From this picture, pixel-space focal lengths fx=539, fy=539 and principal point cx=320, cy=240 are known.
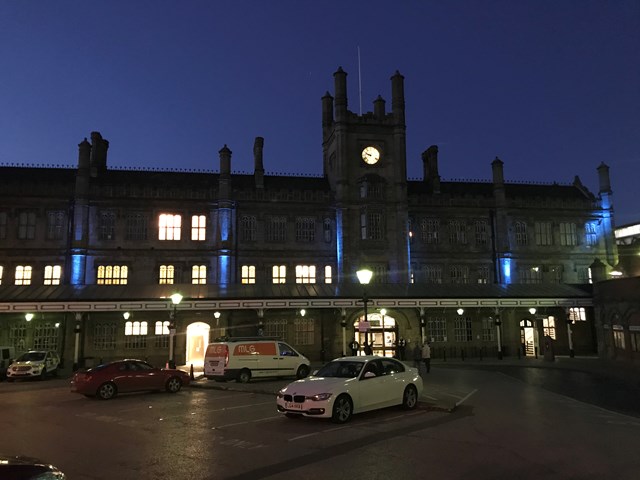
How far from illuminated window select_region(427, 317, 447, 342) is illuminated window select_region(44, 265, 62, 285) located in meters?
27.5

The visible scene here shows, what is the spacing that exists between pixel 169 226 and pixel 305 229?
1044 cm

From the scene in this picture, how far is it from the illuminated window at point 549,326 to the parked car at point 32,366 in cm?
3536

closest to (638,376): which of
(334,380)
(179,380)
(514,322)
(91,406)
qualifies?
(514,322)

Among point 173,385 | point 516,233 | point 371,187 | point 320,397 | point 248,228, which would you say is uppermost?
point 371,187

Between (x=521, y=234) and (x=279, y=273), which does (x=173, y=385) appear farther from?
(x=521, y=234)

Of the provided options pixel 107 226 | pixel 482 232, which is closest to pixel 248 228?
pixel 107 226

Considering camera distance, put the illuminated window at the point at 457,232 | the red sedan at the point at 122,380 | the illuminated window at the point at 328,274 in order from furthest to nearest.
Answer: the illuminated window at the point at 457,232 → the illuminated window at the point at 328,274 → the red sedan at the point at 122,380

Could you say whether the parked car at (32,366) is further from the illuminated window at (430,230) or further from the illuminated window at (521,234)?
the illuminated window at (521,234)

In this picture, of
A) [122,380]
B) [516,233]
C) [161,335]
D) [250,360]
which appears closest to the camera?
[122,380]

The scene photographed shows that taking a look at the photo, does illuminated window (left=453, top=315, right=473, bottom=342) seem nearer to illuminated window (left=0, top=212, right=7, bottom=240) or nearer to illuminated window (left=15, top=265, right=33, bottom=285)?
illuminated window (left=15, top=265, right=33, bottom=285)

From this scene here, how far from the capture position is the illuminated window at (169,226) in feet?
134

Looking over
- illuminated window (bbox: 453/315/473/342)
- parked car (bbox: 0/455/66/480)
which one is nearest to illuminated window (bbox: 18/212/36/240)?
illuminated window (bbox: 453/315/473/342)

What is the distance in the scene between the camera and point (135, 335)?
37.6 meters

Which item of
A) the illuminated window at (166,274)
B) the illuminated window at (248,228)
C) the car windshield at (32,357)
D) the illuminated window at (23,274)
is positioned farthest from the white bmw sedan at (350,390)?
the illuminated window at (23,274)
